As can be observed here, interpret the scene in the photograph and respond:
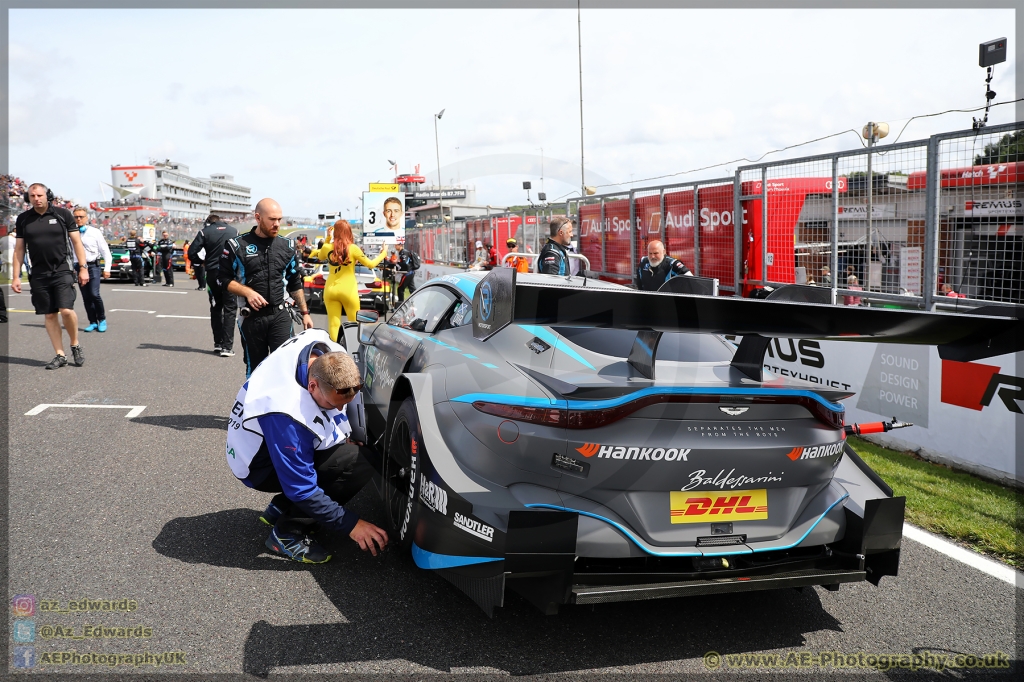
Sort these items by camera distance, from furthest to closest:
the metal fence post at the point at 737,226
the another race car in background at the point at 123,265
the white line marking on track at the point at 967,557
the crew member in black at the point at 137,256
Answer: the another race car in background at the point at 123,265 → the crew member in black at the point at 137,256 → the metal fence post at the point at 737,226 → the white line marking on track at the point at 967,557

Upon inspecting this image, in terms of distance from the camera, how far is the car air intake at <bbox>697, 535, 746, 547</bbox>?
2.80 m

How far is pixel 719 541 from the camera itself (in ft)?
9.25

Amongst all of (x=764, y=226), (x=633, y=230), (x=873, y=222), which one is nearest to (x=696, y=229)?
(x=764, y=226)

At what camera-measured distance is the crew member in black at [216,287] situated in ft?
31.2

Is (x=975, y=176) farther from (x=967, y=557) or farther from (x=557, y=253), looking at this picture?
(x=557, y=253)

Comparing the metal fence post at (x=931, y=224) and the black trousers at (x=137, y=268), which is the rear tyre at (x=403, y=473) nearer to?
the metal fence post at (x=931, y=224)

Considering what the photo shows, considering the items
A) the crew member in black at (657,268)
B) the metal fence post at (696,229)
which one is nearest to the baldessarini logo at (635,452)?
the crew member in black at (657,268)

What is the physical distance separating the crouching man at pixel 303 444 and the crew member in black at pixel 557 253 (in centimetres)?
495

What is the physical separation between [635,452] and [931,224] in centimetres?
454

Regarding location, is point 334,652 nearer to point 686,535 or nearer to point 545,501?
point 545,501

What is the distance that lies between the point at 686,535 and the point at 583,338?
1.06 metres

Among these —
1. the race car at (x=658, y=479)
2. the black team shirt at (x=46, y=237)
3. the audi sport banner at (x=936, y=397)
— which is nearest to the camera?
the race car at (x=658, y=479)

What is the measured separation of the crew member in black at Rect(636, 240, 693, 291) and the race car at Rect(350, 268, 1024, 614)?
17.4ft

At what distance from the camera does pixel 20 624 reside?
9.64 feet
